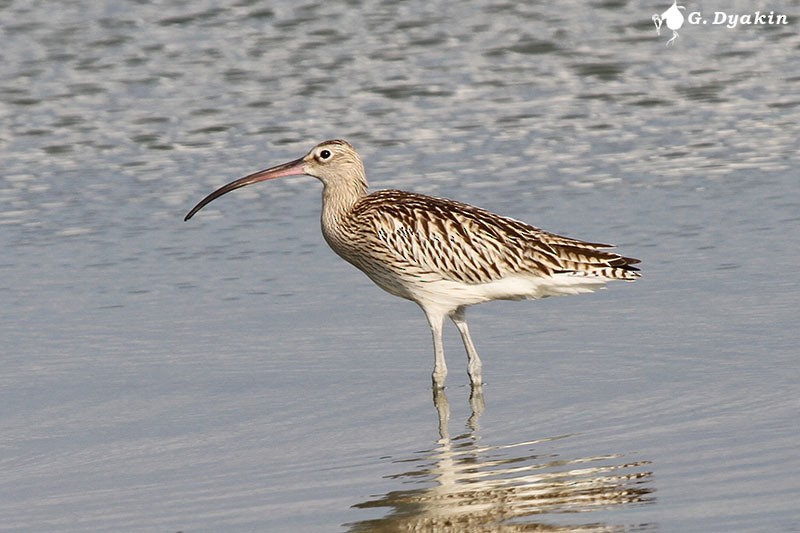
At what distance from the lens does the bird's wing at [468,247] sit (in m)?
9.86

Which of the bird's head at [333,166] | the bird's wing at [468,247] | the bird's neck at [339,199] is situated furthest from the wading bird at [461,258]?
the bird's head at [333,166]

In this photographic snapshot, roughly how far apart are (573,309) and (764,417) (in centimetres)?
273

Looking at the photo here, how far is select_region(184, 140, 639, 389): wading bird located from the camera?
32.3 feet

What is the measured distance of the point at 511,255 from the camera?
995cm

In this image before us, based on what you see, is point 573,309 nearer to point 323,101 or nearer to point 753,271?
point 753,271

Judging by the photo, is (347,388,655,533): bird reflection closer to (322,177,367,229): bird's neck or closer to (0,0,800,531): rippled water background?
(0,0,800,531): rippled water background

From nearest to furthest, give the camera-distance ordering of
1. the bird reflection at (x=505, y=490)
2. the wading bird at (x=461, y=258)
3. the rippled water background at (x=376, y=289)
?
the bird reflection at (x=505, y=490) < the rippled water background at (x=376, y=289) < the wading bird at (x=461, y=258)

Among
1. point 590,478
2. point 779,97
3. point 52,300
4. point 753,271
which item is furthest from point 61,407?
point 779,97

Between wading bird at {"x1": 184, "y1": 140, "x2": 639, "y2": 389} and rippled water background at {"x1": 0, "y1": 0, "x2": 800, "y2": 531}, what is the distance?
14.8 inches

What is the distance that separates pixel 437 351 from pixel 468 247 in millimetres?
701

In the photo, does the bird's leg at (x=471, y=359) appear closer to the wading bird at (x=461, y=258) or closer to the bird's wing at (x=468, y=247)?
the wading bird at (x=461, y=258)

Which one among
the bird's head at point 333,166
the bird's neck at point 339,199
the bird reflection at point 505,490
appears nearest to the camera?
the bird reflection at point 505,490

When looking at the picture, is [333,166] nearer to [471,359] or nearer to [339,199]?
[339,199]

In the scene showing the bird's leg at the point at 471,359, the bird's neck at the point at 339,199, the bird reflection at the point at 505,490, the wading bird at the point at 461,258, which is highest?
the bird's neck at the point at 339,199
